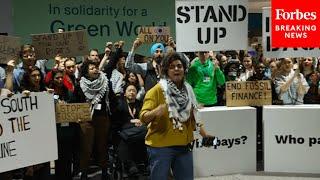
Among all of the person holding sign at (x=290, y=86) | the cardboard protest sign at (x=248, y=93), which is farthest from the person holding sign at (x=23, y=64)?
the person holding sign at (x=290, y=86)

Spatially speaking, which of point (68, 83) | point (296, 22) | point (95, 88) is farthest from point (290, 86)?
point (68, 83)

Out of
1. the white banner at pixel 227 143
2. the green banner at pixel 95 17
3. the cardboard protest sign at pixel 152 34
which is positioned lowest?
the white banner at pixel 227 143

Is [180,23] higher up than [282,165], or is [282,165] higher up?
[180,23]

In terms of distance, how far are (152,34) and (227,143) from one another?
5.99 ft

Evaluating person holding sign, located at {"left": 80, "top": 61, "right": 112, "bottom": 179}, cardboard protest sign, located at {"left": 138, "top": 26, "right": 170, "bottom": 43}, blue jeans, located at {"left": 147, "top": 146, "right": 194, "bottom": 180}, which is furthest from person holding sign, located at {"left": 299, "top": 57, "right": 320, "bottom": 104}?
blue jeans, located at {"left": 147, "top": 146, "right": 194, "bottom": 180}

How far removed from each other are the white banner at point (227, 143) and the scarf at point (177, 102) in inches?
97.6

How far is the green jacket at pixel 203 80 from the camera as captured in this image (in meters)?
7.92

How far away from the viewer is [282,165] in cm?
779

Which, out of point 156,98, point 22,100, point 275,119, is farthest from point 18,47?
point 275,119

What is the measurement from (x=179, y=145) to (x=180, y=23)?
9.91 ft

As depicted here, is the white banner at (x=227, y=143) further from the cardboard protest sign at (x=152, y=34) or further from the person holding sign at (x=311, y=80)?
the person holding sign at (x=311, y=80)

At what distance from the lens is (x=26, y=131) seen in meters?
5.64

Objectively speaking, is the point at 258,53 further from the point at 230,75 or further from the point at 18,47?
the point at 18,47

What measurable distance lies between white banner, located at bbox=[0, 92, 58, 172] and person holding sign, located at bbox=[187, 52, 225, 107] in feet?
8.54
